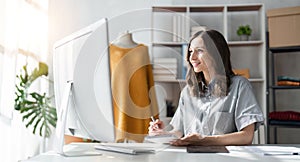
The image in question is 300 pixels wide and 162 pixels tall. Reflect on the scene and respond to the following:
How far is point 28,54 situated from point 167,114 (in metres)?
2.00

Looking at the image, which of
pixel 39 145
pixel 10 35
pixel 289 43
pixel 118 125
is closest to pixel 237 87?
pixel 118 125

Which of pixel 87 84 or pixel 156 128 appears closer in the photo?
pixel 87 84

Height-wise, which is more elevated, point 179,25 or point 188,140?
point 179,25

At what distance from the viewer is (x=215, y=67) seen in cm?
175

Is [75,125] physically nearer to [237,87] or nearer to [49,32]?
[237,87]

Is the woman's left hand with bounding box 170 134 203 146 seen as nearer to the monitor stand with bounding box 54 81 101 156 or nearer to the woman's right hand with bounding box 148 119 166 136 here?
the woman's right hand with bounding box 148 119 166 136

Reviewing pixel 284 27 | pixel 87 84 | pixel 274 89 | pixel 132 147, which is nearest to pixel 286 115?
pixel 274 89

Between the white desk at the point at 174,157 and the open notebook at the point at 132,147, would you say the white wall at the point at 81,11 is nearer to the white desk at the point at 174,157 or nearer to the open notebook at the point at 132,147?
the open notebook at the point at 132,147

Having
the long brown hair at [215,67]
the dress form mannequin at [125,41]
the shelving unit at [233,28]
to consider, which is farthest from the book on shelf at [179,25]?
the dress form mannequin at [125,41]

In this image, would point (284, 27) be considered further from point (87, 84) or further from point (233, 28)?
point (87, 84)

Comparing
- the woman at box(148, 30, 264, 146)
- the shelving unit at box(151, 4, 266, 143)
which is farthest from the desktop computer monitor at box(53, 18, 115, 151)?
the shelving unit at box(151, 4, 266, 143)

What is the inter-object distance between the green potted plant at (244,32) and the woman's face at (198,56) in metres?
1.55

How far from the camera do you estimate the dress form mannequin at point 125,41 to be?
1352 mm

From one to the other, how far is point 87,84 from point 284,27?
2206 mm
